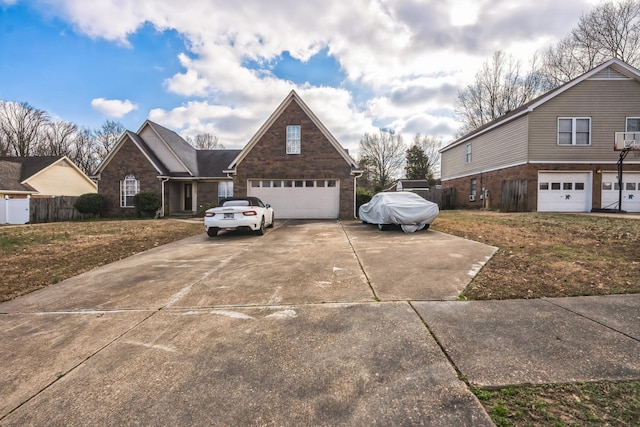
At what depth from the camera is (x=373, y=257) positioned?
679 centimetres

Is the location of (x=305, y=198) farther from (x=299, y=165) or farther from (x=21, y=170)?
(x=21, y=170)

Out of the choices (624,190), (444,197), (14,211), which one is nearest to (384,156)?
(444,197)

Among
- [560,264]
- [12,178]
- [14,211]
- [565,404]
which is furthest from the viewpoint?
[12,178]

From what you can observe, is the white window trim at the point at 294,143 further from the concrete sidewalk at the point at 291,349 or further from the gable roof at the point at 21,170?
the gable roof at the point at 21,170

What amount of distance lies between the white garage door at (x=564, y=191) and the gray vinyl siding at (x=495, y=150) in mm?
1853

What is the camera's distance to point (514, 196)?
17.3 meters

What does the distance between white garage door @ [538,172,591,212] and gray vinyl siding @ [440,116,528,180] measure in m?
1.85

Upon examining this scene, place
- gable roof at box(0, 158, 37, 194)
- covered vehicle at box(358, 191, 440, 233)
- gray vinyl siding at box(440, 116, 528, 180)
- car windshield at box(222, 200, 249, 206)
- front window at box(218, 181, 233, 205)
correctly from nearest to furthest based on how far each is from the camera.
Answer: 1. covered vehicle at box(358, 191, 440, 233)
2. car windshield at box(222, 200, 249, 206)
3. gray vinyl siding at box(440, 116, 528, 180)
4. front window at box(218, 181, 233, 205)
5. gable roof at box(0, 158, 37, 194)

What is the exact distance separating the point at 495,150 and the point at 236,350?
73.0 ft

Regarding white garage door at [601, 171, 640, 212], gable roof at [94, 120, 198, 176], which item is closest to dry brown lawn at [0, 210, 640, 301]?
white garage door at [601, 171, 640, 212]

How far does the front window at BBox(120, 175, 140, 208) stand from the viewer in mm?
20812

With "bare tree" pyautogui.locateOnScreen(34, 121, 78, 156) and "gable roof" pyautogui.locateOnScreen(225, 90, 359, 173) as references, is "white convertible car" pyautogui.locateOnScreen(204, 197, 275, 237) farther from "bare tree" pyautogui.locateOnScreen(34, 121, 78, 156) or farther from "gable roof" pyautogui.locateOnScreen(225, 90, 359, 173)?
"bare tree" pyautogui.locateOnScreen(34, 121, 78, 156)

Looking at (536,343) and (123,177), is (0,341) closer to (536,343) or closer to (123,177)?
(536,343)

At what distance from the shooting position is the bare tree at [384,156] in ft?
160
